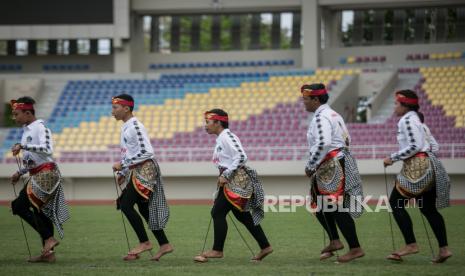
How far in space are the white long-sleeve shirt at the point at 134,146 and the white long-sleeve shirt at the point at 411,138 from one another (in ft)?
9.40

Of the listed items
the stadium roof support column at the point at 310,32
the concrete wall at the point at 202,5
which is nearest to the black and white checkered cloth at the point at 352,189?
the stadium roof support column at the point at 310,32

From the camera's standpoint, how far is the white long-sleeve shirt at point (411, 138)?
1093 cm

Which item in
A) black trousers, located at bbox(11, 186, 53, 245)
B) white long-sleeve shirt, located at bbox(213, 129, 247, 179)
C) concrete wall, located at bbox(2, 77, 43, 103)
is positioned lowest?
black trousers, located at bbox(11, 186, 53, 245)

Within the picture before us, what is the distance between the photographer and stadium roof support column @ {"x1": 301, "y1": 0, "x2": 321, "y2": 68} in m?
36.0

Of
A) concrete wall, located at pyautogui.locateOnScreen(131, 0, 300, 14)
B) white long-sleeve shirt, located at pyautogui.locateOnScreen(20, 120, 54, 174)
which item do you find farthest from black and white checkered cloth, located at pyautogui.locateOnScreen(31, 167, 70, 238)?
concrete wall, located at pyautogui.locateOnScreen(131, 0, 300, 14)

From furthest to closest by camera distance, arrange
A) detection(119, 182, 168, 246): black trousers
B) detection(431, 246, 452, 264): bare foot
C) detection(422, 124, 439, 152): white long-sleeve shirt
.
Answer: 1. detection(119, 182, 168, 246): black trousers
2. detection(422, 124, 439, 152): white long-sleeve shirt
3. detection(431, 246, 452, 264): bare foot

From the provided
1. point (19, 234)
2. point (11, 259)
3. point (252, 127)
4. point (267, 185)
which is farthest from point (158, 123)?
point (11, 259)

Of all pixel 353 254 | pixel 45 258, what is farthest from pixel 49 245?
pixel 353 254

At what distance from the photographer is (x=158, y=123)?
111ft

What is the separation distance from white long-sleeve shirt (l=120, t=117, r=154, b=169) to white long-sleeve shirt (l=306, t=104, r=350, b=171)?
192 centimetres

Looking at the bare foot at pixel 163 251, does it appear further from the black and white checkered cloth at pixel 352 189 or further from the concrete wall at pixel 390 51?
the concrete wall at pixel 390 51

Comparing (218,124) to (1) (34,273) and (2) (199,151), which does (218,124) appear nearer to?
(1) (34,273)

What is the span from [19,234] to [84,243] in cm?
233

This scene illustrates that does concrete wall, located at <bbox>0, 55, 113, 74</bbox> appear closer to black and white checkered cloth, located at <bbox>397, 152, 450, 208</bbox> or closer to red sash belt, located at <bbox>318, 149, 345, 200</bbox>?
red sash belt, located at <bbox>318, 149, 345, 200</bbox>
